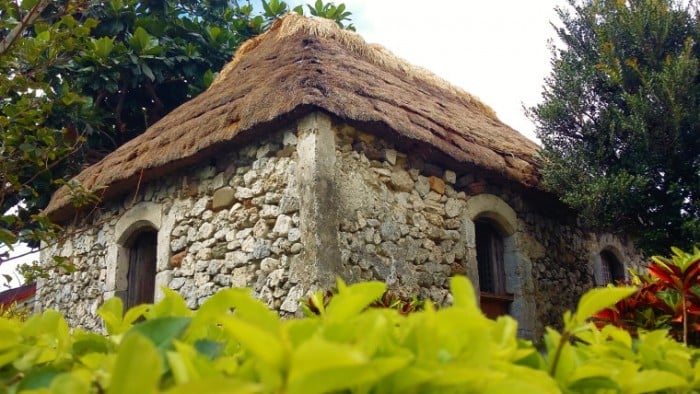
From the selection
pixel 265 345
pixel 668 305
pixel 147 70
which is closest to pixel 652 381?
pixel 265 345

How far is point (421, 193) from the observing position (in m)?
5.87

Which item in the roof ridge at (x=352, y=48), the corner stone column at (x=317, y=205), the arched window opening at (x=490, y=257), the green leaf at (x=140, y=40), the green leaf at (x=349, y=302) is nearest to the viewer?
the green leaf at (x=349, y=302)

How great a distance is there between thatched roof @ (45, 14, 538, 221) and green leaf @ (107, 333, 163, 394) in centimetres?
449

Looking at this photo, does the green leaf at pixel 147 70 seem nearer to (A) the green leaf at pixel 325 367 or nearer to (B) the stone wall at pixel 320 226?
(B) the stone wall at pixel 320 226

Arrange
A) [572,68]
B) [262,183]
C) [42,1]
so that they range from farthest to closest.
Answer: [572,68]
[262,183]
[42,1]

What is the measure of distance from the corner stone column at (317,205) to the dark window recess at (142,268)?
2.66 metres

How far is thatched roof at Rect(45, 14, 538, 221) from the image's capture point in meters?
5.32

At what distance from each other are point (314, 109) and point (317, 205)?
779 mm

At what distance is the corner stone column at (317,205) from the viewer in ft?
15.9

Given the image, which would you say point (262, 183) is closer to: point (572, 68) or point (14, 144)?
point (14, 144)

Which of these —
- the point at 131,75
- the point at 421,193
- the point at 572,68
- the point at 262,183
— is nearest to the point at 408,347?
the point at 262,183

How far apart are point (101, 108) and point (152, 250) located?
13.6 feet

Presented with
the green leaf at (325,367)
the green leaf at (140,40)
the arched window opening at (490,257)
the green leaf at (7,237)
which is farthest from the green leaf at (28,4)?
the green leaf at (140,40)

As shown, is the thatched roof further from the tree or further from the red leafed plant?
the red leafed plant
